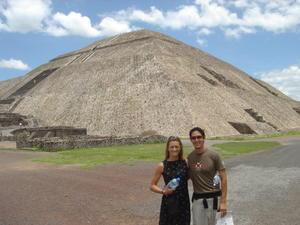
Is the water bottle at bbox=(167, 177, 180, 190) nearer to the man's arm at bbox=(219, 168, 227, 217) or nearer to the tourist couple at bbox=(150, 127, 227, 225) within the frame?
the tourist couple at bbox=(150, 127, 227, 225)

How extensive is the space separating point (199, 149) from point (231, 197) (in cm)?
641

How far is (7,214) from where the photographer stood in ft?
34.4

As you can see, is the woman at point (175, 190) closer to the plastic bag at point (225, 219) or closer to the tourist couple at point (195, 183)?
the tourist couple at point (195, 183)

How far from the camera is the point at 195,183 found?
21.0 ft

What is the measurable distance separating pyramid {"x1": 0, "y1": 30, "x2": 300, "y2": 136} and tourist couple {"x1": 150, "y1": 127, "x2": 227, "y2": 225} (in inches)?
1456

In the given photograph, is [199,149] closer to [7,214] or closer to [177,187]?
[177,187]

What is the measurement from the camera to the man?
A: 20.6ft

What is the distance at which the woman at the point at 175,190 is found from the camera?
6.19m

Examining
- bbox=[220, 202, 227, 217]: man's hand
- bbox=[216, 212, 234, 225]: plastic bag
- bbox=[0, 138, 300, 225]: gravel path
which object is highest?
bbox=[220, 202, 227, 217]: man's hand

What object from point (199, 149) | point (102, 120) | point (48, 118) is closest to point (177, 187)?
point (199, 149)

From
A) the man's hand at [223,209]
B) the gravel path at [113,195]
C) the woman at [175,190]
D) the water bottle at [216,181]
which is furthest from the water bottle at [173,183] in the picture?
the gravel path at [113,195]

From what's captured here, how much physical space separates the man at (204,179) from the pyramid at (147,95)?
121 ft

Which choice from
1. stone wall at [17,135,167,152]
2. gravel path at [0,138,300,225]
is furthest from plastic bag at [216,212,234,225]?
stone wall at [17,135,167,152]

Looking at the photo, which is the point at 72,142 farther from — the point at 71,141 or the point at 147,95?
the point at 147,95
